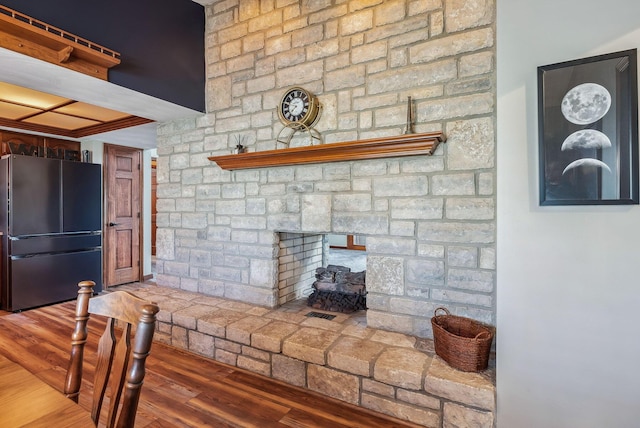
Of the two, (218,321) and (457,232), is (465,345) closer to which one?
(457,232)

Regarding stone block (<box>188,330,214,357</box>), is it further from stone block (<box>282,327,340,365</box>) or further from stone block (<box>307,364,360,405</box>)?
stone block (<box>307,364,360,405</box>)

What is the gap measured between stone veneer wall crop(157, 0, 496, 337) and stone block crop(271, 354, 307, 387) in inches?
26.7

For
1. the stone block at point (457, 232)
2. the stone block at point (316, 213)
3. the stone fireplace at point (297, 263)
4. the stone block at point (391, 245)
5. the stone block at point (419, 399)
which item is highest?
the stone block at point (316, 213)

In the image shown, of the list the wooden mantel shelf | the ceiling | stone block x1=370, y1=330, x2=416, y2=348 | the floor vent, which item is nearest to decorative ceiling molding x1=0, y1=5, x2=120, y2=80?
the ceiling

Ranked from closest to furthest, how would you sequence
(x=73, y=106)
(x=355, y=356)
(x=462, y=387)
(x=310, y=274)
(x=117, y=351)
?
(x=117, y=351), (x=462, y=387), (x=355, y=356), (x=73, y=106), (x=310, y=274)

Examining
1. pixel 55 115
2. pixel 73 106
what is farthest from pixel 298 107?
pixel 55 115

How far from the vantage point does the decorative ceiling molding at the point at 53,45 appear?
1.90 m

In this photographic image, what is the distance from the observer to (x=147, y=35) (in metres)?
2.73

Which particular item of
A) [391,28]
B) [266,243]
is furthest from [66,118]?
[391,28]

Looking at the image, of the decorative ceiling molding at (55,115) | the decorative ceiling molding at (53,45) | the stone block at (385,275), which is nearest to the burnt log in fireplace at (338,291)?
the stone block at (385,275)

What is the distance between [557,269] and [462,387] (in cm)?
80

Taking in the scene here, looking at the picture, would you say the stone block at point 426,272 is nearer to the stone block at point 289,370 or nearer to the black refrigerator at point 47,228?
the stone block at point 289,370

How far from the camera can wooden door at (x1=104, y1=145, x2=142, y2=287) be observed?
15.5 ft

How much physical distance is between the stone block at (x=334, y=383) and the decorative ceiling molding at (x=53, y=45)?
8.55ft
